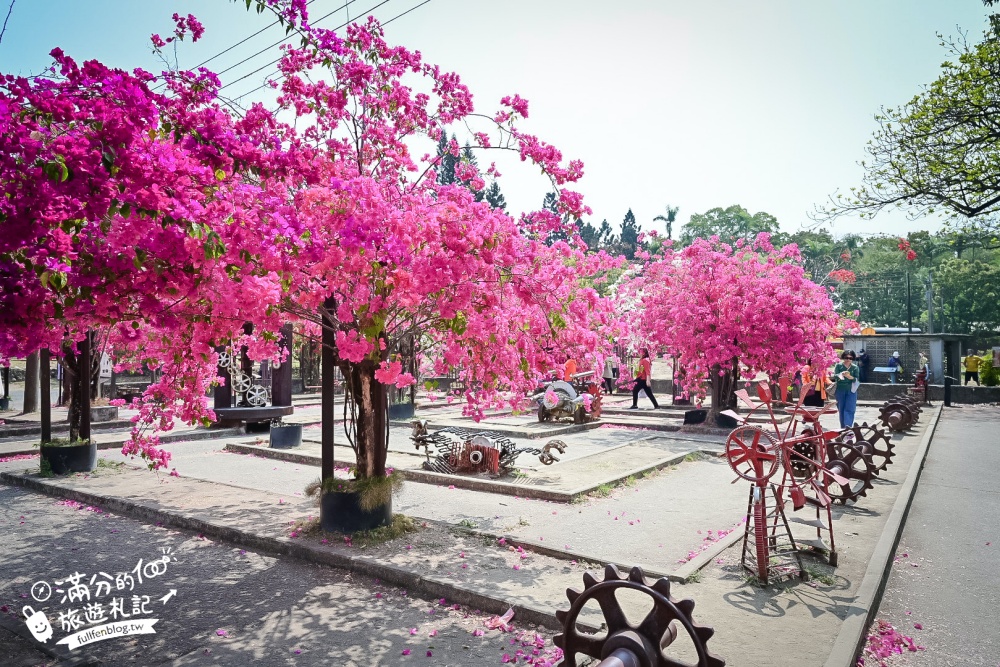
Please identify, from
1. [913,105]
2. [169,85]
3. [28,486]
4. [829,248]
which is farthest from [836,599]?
[829,248]

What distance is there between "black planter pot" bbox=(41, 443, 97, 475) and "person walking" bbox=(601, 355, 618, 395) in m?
18.9

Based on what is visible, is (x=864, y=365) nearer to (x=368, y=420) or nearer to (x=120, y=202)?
(x=368, y=420)

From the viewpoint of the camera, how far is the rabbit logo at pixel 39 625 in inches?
178

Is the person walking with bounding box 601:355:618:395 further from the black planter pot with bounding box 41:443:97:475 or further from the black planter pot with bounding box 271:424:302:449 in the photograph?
the black planter pot with bounding box 41:443:97:475

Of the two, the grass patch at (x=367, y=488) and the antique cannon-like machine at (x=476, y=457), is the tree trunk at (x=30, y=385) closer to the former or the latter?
the antique cannon-like machine at (x=476, y=457)

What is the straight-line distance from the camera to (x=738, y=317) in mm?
14883

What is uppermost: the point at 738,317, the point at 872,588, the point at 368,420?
the point at 738,317

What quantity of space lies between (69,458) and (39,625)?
615 centimetres

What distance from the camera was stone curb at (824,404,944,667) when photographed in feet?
13.0

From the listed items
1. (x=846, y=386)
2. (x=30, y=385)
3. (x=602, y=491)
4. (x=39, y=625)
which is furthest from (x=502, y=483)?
(x=30, y=385)

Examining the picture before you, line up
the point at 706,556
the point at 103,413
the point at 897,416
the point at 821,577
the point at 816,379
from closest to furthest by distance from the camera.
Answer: the point at 821,577 < the point at 706,556 < the point at 816,379 < the point at 897,416 < the point at 103,413

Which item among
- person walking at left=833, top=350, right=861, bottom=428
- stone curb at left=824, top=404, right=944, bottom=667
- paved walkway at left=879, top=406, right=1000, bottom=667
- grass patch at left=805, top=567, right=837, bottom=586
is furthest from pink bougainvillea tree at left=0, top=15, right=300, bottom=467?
person walking at left=833, top=350, right=861, bottom=428

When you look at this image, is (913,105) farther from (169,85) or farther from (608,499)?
(169,85)

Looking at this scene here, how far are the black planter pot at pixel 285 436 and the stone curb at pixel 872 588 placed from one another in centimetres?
1049
